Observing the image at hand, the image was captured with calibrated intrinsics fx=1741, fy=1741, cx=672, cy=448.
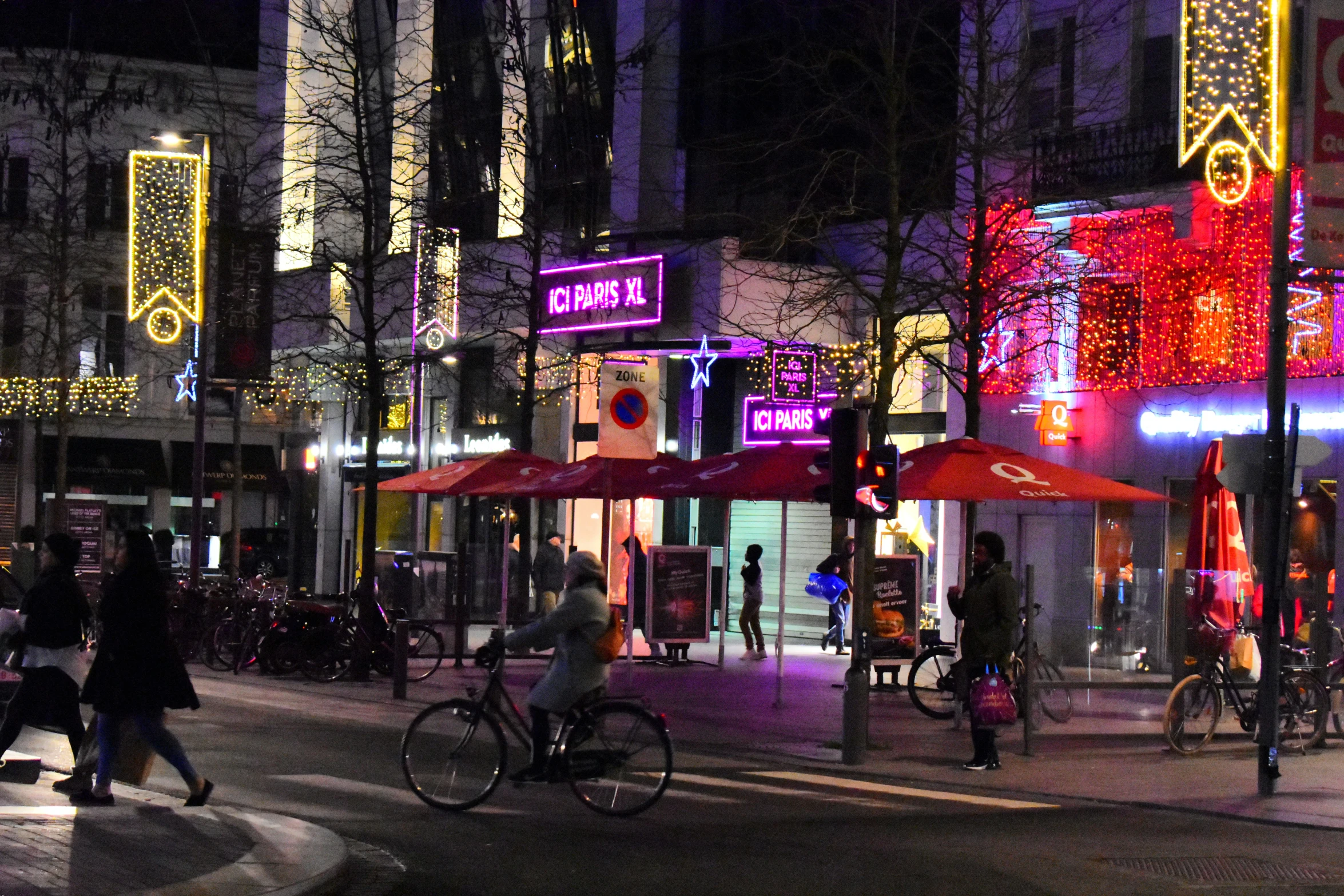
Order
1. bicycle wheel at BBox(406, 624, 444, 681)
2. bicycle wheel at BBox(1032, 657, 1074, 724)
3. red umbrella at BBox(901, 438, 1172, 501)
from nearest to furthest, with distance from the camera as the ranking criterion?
bicycle wheel at BBox(1032, 657, 1074, 724) < red umbrella at BBox(901, 438, 1172, 501) < bicycle wheel at BBox(406, 624, 444, 681)

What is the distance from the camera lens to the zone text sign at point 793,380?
28.8 metres

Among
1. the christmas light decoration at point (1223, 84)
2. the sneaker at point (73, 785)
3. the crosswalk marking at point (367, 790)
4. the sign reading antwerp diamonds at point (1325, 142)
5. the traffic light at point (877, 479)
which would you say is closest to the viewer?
the sneaker at point (73, 785)

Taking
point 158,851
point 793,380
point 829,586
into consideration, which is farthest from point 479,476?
point 158,851

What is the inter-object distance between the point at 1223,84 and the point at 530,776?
13832 millimetres

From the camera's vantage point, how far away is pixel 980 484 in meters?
17.4

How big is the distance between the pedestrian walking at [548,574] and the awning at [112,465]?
27392 millimetres

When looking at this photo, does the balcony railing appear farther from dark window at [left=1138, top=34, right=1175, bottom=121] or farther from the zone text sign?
the zone text sign

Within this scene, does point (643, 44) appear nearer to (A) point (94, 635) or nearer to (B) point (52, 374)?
(A) point (94, 635)

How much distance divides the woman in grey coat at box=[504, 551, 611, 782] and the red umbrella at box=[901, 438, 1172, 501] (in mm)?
6479

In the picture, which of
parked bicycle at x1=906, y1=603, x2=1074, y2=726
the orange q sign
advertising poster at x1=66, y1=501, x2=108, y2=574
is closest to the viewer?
parked bicycle at x1=906, y1=603, x2=1074, y2=726

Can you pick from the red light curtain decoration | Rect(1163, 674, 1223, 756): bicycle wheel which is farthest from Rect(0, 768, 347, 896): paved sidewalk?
the red light curtain decoration

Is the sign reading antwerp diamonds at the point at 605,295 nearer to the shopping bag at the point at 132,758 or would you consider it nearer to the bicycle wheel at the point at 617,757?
the bicycle wheel at the point at 617,757

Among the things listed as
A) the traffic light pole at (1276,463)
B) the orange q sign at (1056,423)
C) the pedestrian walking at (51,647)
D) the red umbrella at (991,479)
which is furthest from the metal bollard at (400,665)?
the orange q sign at (1056,423)

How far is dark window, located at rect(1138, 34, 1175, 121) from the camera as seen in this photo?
24.7 meters
